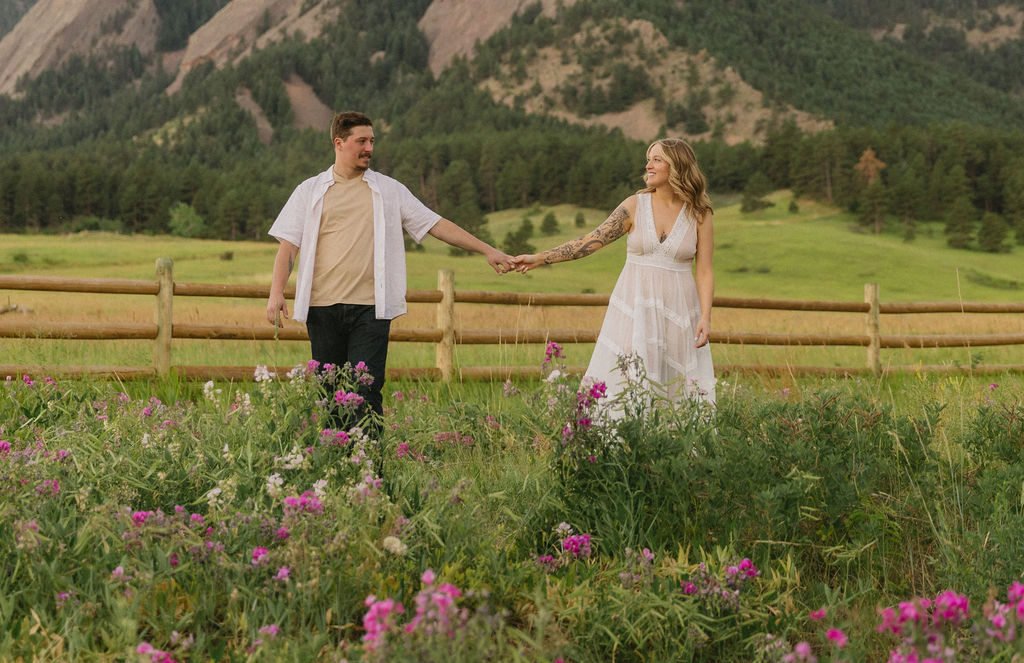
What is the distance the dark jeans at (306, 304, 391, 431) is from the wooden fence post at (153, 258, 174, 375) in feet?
11.7

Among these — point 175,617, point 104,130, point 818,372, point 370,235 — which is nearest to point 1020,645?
point 175,617

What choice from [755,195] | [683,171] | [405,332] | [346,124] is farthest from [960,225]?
[346,124]

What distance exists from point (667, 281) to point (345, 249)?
66.7 inches

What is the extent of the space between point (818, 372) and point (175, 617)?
8745 mm

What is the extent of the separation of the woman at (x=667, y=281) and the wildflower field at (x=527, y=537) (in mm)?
403

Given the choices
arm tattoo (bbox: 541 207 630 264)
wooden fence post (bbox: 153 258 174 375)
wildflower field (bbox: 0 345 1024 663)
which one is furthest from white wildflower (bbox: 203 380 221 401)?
wooden fence post (bbox: 153 258 174 375)

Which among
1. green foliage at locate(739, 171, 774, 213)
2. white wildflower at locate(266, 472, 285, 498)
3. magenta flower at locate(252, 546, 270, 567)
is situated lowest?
magenta flower at locate(252, 546, 270, 567)

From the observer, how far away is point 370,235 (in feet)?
15.3

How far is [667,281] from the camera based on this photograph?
4598mm

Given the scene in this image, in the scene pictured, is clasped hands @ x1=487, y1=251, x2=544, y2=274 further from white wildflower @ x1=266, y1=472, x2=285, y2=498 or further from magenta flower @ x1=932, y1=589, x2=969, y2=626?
magenta flower @ x1=932, y1=589, x2=969, y2=626

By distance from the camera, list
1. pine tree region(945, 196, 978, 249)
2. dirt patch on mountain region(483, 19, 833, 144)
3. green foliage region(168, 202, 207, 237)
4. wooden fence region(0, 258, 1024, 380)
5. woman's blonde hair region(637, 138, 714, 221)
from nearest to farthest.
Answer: woman's blonde hair region(637, 138, 714, 221)
wooden fence region(0, 258, 1024, 380)
pine tree region(945, 196, 978, 249)
green foliage region(168, 202, 207, 237)
dirt patch on mountain region(483, 19, 833, 144)

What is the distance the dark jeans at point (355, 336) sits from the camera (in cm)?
460

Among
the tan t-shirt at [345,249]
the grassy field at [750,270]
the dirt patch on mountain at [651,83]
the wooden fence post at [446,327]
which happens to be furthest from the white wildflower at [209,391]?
the dirt patch on mountain at [651,83]

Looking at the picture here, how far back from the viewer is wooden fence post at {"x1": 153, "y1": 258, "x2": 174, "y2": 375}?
25.3 feet
